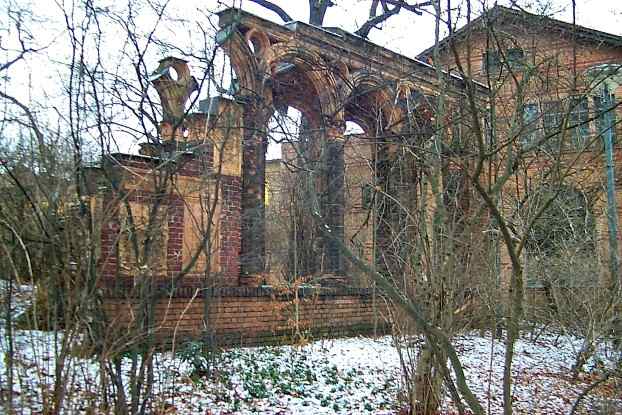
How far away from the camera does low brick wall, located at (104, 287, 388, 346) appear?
8.52 metres

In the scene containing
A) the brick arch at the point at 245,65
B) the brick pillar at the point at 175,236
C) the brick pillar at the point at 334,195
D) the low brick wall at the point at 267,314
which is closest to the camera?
the low brick wall at the point at 267,314

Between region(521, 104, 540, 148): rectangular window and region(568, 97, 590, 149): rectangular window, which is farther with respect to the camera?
region(521, 104, 540, 148): rectangular window

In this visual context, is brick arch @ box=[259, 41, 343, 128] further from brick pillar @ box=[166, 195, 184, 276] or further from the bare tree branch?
the bare tree branch

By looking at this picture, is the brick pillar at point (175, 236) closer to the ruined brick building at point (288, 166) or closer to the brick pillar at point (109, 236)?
the ruined brick building at point (288, 166)

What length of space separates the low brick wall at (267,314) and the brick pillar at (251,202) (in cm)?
100

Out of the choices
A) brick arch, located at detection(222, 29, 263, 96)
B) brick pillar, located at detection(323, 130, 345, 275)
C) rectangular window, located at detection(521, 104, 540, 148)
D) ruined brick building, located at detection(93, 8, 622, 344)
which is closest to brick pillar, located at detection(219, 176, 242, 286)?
ruined brick building, located at detection(93, 8, 622, 344)

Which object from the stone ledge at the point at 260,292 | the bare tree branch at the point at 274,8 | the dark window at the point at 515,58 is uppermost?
the bare tree branch at the point at 274,8

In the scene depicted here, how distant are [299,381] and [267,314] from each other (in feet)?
7.85

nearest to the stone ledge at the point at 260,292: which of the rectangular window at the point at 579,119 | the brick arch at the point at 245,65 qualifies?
the brick arch at the point at 245,65

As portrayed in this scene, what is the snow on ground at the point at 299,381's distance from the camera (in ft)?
13.5

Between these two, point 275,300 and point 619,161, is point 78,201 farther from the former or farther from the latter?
point 619,161

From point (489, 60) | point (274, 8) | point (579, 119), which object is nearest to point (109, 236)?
point (489, 60)

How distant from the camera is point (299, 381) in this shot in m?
7.59

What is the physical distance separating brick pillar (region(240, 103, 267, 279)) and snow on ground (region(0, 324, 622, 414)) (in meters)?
1.89
